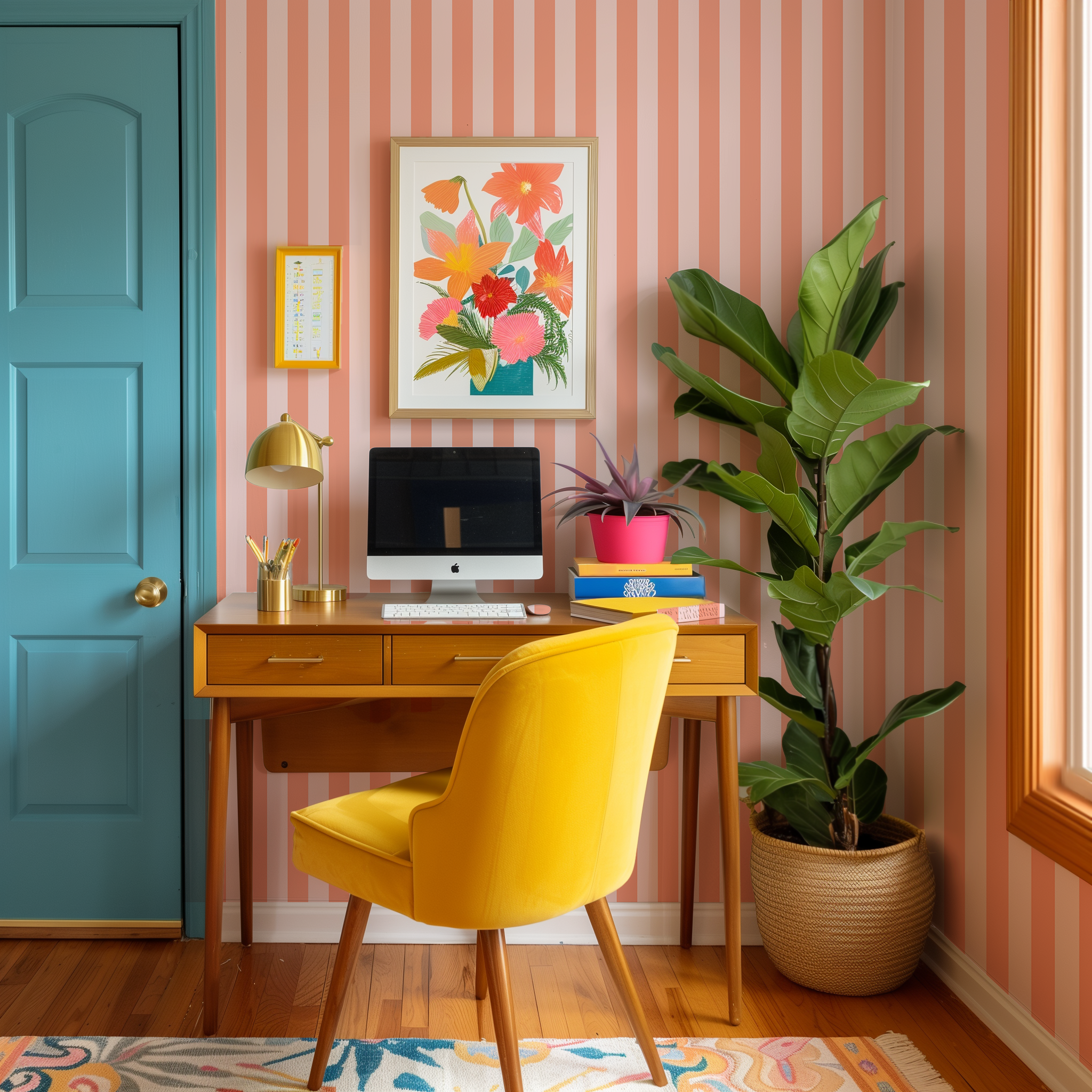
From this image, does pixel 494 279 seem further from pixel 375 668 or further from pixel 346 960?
pixel 346 960

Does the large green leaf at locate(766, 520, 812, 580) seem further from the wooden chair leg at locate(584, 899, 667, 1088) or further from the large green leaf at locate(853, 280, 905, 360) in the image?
the wooden chair leg at locate(584, 899, 667, 1088)

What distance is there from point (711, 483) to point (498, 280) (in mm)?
741

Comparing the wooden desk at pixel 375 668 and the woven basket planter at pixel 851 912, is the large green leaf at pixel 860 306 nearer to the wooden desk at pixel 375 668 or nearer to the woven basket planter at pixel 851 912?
the wooden desk at pixel 375 668

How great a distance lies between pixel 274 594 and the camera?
1947 mm

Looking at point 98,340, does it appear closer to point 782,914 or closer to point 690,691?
point 690,691

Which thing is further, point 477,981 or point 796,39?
point 796,39

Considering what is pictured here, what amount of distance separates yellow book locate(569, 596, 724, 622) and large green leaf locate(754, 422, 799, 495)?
293 mm

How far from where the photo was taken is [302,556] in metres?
2.26

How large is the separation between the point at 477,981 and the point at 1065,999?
1144mm

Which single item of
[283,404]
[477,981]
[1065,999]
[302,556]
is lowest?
[477,981]

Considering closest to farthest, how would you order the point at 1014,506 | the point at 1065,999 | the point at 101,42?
1. the point at 1065,999
2. the point at 1014,506
3. the point at 101,42

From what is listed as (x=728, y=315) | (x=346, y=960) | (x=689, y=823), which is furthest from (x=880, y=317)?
(x=346, y=960)

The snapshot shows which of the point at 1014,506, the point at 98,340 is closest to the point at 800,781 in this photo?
the point at 1014,506

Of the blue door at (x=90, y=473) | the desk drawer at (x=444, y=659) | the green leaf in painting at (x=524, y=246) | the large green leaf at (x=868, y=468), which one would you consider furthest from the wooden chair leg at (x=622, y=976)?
the green leaf in painting at (x=524, y=246)
